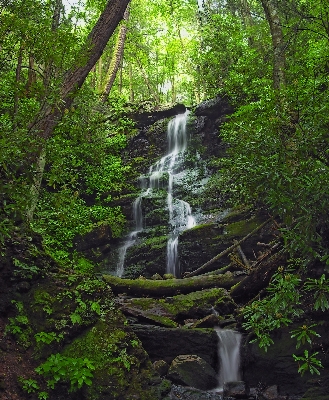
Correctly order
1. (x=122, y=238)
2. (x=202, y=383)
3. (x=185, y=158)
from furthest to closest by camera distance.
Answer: (x=185, y=158) → (x=122, y=238) → (x=202, y=383)

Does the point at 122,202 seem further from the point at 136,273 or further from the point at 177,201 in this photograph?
the point at 136,273

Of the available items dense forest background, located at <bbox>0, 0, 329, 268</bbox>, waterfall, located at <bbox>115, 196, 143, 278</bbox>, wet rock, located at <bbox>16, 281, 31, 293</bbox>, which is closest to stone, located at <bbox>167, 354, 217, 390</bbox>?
wet rock, located at <bbox>16, 281, 31, 293</bbox>

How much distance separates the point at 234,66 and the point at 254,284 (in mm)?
11597

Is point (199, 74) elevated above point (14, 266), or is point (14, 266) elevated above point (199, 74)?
point (199, 74)

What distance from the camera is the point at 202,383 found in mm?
6641

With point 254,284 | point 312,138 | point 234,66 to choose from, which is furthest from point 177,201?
point 312,138

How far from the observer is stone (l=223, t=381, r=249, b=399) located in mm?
6535

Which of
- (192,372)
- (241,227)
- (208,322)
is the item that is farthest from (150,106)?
(192,372)

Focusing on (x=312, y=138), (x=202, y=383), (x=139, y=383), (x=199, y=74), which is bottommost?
(x=202, y=383)

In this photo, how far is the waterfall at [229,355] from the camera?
23.6 ft

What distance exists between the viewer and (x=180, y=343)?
7305 millimetres

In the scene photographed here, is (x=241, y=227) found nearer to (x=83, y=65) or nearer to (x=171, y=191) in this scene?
(x=171, y=191)

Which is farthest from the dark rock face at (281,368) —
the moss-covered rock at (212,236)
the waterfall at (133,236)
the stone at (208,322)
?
the waterfall at (133,236)

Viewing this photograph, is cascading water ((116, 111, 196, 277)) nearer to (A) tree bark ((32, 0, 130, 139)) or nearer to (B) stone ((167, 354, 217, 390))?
(B) stone ((167, 354, 217, 390))
